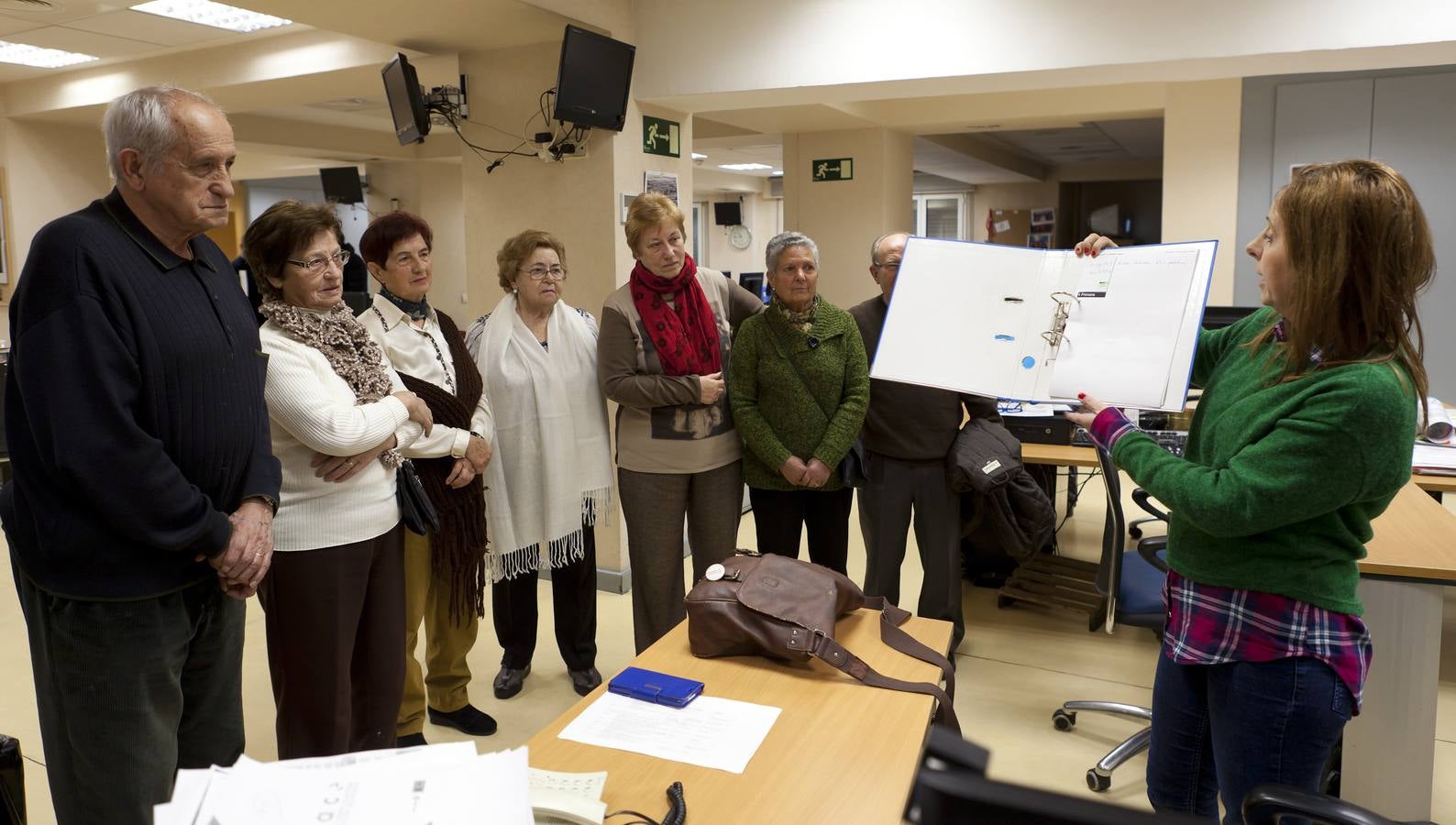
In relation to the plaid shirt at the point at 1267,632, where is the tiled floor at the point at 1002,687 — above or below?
below

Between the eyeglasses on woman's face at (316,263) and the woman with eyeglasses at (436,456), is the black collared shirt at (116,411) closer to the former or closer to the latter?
the eyeglasses on woman's face at (316,263)

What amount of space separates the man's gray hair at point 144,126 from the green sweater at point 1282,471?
168 cm

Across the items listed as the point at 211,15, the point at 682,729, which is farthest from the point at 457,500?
the point at 211,15

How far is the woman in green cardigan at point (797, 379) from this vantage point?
117 inches

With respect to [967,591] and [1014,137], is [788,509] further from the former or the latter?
[1014,137]

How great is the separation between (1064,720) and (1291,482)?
1870 mm

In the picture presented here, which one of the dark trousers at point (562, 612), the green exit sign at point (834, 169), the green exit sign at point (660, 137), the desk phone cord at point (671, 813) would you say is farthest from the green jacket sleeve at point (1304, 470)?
the green exit sign at point (834, 169)

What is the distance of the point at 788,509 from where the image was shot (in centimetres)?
314

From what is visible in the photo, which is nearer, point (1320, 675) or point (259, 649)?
point (1320, 675)

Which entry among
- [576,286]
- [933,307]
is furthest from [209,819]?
[576,286]

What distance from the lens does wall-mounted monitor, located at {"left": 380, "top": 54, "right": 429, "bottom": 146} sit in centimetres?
407

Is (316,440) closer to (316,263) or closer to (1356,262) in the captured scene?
(316,263)

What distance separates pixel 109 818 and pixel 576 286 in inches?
117

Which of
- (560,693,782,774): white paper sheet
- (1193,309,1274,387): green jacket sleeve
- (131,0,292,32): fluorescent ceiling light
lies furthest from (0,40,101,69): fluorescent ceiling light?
(1193,309,1274,387): green jacket sleeve
